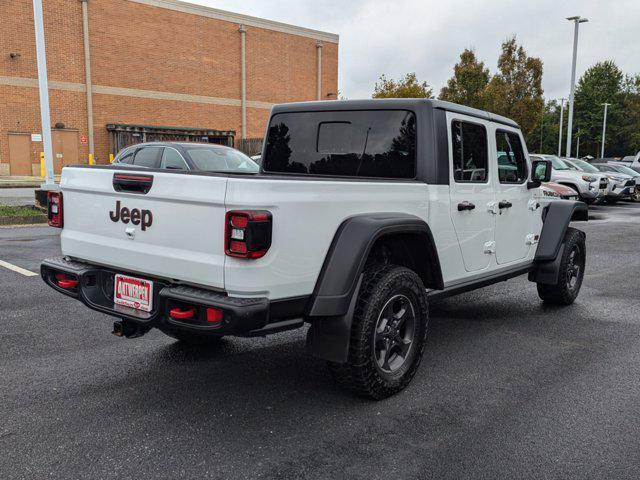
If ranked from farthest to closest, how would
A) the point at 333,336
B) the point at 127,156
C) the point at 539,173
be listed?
1. the point at 127,156
2. the point at 539,173
3. the point at 333,336

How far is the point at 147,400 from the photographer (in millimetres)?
3568

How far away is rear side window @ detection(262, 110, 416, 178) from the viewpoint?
4117mm

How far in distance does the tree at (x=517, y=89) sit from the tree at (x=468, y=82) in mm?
680

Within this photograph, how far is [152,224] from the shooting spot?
10.5ft

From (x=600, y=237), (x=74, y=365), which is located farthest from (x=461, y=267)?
(x=600, y=237)

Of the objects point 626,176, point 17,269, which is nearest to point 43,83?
point 17,269

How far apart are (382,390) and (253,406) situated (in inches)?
31.2

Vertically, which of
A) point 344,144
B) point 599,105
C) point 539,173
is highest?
point 599,105

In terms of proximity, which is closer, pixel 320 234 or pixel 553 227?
pixel 320 234

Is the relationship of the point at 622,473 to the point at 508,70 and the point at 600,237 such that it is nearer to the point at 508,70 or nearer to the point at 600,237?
the point at 600,237

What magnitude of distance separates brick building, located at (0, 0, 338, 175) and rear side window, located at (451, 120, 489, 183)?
28.7 m

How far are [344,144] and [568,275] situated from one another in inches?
122

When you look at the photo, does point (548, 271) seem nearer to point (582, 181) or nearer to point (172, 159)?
point (172, 159)

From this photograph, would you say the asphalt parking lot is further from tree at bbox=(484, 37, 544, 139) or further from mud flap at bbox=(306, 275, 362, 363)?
tree at bbox=(484, 37, 544, 139)
